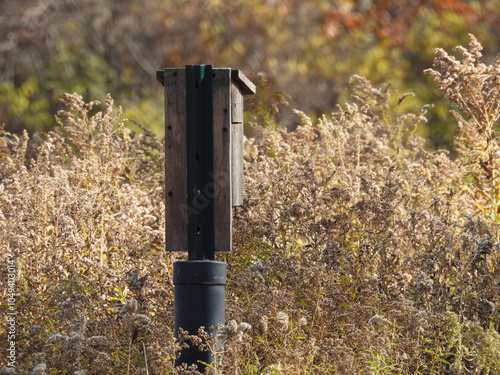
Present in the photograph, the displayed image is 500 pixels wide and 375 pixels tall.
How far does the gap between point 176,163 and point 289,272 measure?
2.70 feet

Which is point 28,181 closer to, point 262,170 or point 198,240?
point 262,170

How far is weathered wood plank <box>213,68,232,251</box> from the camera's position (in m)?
3.78

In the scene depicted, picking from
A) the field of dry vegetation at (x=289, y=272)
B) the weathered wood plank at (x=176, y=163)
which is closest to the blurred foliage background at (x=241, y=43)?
the field of dry vegetation at (x=289, y=272)

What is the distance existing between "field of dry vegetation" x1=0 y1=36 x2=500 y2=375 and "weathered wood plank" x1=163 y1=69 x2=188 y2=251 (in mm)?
348

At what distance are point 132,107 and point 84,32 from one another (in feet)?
5.78

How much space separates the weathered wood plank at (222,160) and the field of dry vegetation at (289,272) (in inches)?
14.5

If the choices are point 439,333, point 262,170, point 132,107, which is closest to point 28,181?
point 262,170

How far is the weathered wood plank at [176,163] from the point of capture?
3.78 metres

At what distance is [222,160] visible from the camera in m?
3.79

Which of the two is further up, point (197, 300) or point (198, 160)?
point (198, 160)

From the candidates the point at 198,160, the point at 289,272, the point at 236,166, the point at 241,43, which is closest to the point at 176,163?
the point at 198,160

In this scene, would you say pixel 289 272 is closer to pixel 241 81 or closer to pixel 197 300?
pixel 197 300

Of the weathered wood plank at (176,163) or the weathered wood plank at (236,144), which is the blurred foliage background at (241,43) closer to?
the weathered wood plank at (236,144)

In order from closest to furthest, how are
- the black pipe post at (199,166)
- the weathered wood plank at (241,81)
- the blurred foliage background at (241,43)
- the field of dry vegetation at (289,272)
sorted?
1. the field of dry vegetation at (289,272)
2. the black pipe post at (199,166)
3. the weathered wood plank at (241,81)
4. the blurred foliage background at (241,43)
